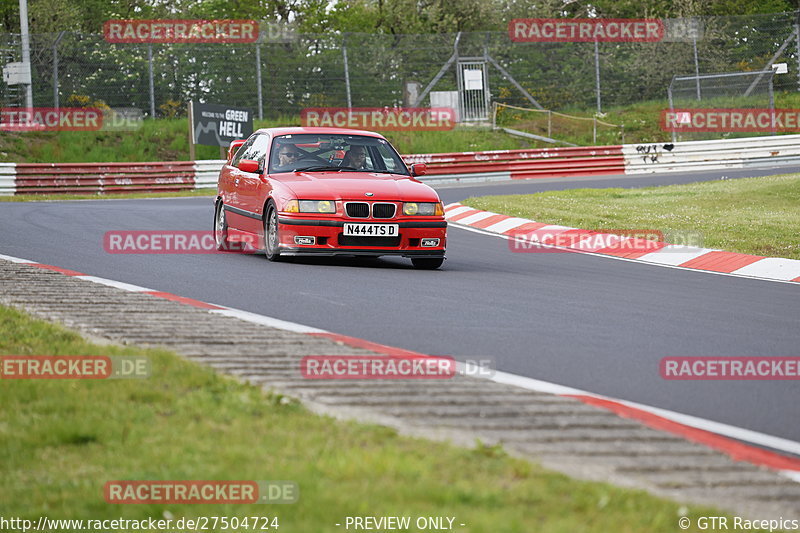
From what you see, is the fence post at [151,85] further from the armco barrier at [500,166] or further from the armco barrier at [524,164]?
the armco barrier at [524,164]

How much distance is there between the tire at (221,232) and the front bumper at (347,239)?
7.04ft

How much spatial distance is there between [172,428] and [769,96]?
1287 inches

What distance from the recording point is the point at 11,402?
5.25 metres

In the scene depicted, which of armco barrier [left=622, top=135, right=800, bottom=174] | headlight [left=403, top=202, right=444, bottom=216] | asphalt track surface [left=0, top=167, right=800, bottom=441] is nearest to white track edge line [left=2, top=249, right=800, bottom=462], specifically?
asphalt track surface [left=0, top=167, right=800, bottom=441]

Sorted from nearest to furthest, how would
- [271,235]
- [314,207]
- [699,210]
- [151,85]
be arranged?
1. [314,207]
2. [271,235]
3. [699,210]
4. [151,85]

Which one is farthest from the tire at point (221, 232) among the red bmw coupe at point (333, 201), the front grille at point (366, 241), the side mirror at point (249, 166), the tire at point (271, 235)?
the front grille at point (366, 241)

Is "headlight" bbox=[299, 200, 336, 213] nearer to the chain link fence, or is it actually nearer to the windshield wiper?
the windshield wiper

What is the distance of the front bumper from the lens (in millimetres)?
11672

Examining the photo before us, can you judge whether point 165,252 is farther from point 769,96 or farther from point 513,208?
point 769,96

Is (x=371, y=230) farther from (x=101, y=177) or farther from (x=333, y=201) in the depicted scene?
(x=101, y=177)

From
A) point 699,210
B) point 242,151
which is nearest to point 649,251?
point 699,210

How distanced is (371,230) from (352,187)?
53 centimetres

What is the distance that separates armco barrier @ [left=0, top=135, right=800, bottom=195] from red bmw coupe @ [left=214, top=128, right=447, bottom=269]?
16180mm

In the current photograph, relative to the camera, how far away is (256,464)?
419 cm
